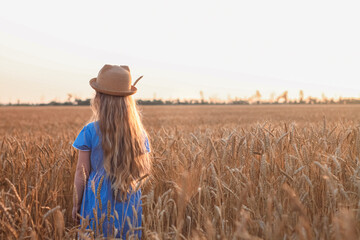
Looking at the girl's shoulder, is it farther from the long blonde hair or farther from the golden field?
the golden field

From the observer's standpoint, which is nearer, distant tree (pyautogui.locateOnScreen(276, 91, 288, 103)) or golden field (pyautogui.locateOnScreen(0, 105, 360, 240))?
golden field (pyautogui.locateOnScreen(0, 105, 360, 240))

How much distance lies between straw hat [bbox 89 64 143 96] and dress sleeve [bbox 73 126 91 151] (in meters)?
0.33

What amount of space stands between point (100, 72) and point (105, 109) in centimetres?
33

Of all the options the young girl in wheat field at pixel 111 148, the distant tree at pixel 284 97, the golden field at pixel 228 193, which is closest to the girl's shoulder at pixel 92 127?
the young girl in wheat field at pixel 111 148

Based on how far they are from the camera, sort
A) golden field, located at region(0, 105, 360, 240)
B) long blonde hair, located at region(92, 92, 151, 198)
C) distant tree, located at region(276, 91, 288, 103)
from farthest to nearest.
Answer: distant tree, located at region(276, 91, 288, 103) < long blonde hair, located at region(92, 92, 151, 198) < golden field, located at region(0, 105, 360, 240)

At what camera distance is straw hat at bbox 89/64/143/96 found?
8.05ft

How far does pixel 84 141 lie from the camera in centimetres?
243

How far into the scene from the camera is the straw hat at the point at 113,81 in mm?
2455

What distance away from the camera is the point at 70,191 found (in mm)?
2979

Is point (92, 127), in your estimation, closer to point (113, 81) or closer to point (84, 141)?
point (84, 141)

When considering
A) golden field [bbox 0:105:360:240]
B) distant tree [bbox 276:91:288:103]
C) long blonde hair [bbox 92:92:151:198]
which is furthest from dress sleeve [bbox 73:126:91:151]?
distant tree [bbox 276:91:288:103]

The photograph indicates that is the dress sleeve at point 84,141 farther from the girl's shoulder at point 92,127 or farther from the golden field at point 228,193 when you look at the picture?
the golden field at point 228,193

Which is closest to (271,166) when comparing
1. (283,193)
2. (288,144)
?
(283,193)

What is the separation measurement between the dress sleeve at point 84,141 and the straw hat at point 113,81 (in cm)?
33
